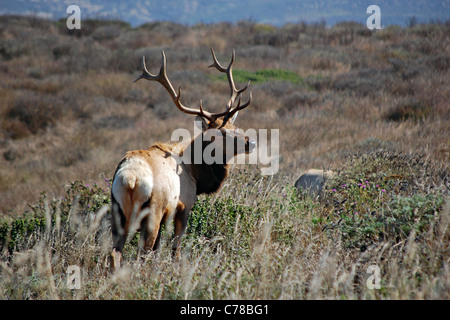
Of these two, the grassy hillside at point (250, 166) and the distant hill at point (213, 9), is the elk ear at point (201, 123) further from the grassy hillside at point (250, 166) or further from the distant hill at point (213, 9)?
the distant hill at point (213, 9)

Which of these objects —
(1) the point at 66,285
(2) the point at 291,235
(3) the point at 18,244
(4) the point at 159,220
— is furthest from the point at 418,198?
(3) the point at 18,244

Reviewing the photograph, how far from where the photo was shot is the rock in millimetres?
6441

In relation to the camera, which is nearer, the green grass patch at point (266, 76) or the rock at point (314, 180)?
the rock at point (314, 180)

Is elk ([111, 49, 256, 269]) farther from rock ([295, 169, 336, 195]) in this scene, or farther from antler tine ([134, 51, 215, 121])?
rock ([295, 169, 336, 195])

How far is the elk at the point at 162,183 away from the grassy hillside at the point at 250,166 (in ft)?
0.64

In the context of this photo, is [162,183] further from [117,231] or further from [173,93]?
[173,93]

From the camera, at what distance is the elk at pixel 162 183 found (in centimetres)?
394

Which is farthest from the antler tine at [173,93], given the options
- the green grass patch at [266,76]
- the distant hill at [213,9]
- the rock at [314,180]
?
the distant hill at [213,9]

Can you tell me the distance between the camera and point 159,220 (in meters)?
4.19

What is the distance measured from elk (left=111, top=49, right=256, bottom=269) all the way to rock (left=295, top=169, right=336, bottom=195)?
1628 mm

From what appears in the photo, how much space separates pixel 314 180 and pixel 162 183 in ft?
10.9

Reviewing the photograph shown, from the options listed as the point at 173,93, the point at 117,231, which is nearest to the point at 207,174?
the point at 173,93

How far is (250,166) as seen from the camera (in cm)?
779

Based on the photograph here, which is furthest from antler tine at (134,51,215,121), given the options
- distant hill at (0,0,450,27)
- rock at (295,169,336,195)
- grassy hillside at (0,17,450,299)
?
distant hill at (0,0,450,27)
